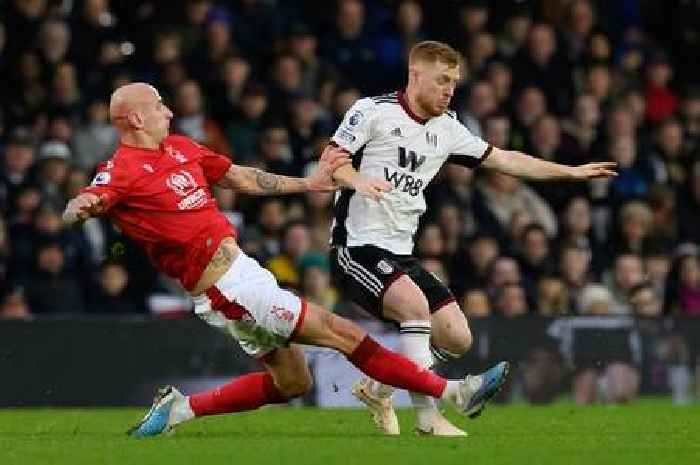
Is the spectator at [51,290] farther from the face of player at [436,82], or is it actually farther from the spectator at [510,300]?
the face of player at [436,82]

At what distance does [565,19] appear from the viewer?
2025cm

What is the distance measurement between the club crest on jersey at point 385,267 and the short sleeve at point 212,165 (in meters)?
1.03

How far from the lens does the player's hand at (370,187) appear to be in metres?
10.8

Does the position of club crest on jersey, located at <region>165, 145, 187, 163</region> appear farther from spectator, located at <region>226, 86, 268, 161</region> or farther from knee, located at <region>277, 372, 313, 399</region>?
spectator, located at <region>226, 86, 268, 161</region>

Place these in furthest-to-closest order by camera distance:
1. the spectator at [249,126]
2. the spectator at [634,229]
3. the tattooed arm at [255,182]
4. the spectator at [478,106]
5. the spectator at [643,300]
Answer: the spectator at [478,106]
the spectator at [634,229]
the spectator at [249,126]
the spectator at [643,300]
the tattooed arm at [255,182]

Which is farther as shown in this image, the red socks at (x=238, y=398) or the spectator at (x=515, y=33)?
the spectator at (x=515, y=33)

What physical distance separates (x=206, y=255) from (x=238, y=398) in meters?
0.90

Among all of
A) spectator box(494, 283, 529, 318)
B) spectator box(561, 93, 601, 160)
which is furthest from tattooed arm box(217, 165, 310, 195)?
spectator box(561, 93, 601, 160)

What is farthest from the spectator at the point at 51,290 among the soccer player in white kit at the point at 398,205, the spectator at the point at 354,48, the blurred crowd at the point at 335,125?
the soccer player in white kit at the point at 398,205

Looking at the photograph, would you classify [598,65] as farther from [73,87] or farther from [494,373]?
[494,373]

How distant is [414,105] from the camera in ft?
38.2

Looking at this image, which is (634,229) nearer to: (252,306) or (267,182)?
(267,182)

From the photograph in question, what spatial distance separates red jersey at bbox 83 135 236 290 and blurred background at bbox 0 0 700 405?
370 centimetres

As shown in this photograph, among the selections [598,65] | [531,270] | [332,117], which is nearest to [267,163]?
[332,117]
